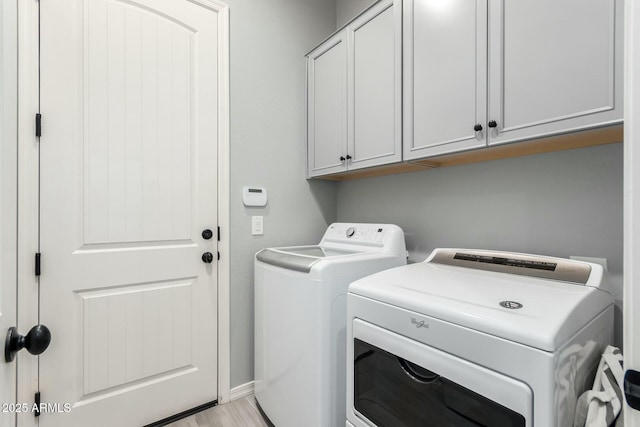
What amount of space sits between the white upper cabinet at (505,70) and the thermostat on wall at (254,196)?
980 millimetres

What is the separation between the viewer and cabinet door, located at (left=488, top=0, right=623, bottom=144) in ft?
2.97

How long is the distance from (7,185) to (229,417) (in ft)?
5.54

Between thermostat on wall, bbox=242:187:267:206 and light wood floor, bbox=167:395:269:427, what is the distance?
4.12 feet

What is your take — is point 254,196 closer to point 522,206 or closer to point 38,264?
point 38,264

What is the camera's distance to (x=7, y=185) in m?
0.56

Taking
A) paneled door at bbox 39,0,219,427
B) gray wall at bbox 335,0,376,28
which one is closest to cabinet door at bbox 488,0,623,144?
gray wall at bbox 335,0,376,28

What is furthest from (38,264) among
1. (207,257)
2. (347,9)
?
(347,9)

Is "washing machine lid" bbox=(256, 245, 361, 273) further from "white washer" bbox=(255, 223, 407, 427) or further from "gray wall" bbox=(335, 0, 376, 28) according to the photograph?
"gray wall" bbox=(335, 0, 376, 28)

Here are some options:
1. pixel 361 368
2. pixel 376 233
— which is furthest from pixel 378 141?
pixel 361 368

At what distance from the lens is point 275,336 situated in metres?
1.57

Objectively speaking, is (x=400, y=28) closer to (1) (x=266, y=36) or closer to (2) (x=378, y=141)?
(2) (x=378, y=141)

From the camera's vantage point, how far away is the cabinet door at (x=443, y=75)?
1.20 m

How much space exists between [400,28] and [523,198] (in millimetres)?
1021

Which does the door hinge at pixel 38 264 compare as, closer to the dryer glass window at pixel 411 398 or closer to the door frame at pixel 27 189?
the door frame at pixel 27 189
